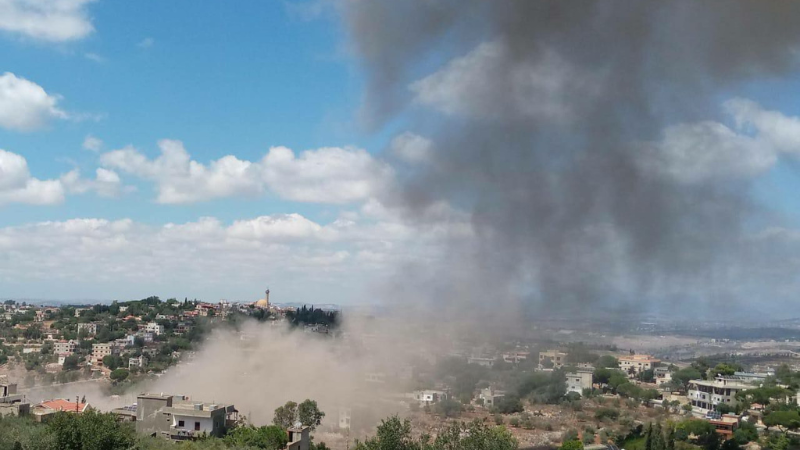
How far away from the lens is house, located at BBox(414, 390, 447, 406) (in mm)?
30886

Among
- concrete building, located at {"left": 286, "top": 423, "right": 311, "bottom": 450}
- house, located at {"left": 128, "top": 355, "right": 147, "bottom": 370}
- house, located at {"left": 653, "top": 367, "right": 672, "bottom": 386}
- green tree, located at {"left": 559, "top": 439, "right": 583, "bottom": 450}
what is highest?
concrete building, located at {"left": 286, "top": 423, "right": 311, "bottom": 450}

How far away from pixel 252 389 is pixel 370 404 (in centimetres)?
486

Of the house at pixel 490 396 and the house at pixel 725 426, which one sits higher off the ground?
the house at pixel 725 426

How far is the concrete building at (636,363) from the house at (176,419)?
3203cm

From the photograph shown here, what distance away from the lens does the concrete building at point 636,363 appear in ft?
150

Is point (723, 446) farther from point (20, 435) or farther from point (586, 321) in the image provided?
point (20, 435)

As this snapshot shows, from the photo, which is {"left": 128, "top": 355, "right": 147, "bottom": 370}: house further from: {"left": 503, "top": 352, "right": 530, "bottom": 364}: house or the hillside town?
{"left": 503, "top": 352, "right": 530, "bottom": 364}: house

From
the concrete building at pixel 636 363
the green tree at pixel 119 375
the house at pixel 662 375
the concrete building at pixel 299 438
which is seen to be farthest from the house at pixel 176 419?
the concrete building at pixel 636 363

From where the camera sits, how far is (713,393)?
33625 millimetres

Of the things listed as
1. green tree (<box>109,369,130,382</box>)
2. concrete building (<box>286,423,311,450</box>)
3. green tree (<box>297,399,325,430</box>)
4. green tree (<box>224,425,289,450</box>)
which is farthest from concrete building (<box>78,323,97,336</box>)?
concrete building (<box>286,423,311,450</box>)

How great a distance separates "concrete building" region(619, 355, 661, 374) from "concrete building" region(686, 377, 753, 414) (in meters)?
8.98

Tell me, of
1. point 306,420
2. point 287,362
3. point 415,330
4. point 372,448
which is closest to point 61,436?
point 372,448

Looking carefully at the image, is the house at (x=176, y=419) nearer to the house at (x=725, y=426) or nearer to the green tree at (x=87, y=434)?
the green tree at (x=87, y=434)

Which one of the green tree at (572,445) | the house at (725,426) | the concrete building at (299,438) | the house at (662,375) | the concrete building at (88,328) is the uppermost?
the concrete building at (88,328)
